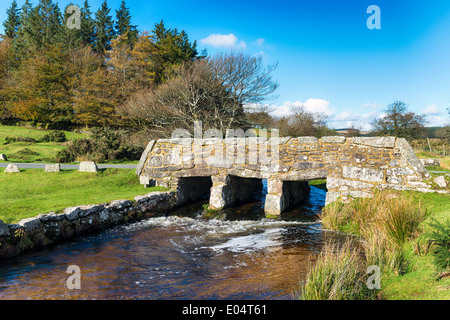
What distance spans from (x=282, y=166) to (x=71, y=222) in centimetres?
640

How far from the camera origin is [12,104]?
110ft

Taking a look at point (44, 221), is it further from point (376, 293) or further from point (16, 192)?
point (376, 293)

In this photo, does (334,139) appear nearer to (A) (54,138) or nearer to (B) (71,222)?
(B) (71,222)

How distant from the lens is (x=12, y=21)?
54344 mm

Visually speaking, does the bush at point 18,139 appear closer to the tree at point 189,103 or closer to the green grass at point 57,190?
the tree at point 189,103

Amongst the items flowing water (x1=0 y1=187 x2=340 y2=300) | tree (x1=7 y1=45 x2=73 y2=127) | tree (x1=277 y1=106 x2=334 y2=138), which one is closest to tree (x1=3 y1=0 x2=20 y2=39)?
tree (x1=7 y1=45 x2=73 y2=127)

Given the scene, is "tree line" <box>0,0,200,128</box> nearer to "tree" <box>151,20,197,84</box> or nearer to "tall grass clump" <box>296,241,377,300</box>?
"tree" <box>151,20,197,84</box>

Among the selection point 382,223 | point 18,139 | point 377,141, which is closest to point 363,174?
point 377,141

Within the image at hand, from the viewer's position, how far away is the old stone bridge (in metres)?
8.61

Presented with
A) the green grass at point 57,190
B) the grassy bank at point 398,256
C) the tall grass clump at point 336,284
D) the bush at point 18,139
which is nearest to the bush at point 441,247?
the grassy bank at point 398,256

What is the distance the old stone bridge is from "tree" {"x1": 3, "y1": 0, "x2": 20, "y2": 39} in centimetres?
6063
